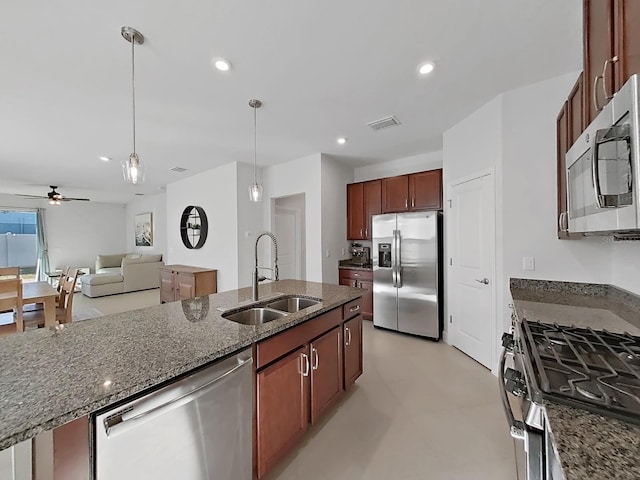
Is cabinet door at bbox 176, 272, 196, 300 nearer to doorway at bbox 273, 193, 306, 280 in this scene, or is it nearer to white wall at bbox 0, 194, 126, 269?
doorway at bbox 273, 193, 306, 280

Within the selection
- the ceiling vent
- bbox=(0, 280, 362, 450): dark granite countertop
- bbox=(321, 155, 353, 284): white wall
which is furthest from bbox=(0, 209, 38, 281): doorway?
the ceiling vent

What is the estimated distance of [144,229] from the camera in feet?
27.5

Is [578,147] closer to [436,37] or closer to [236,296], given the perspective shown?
[436,37]

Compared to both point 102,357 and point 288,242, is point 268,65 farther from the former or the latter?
point 288,242

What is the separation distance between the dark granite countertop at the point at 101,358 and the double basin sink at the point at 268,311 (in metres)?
0.16

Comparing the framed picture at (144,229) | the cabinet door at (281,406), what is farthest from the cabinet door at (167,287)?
the cabinet door at (281,406)

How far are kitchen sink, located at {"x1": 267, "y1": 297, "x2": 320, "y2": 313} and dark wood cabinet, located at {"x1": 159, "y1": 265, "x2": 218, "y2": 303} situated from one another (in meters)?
3.23

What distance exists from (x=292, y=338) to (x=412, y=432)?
1.16m

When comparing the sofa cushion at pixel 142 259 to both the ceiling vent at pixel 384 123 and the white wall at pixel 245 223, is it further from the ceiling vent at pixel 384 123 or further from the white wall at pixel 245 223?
the ceiling vent at pixel 384 123

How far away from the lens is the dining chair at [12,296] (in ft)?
9.04

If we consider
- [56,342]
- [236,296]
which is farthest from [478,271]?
[56,342]

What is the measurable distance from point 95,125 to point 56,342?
2.98m

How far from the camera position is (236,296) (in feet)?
7.25

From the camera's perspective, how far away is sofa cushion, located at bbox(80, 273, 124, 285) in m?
6.38
